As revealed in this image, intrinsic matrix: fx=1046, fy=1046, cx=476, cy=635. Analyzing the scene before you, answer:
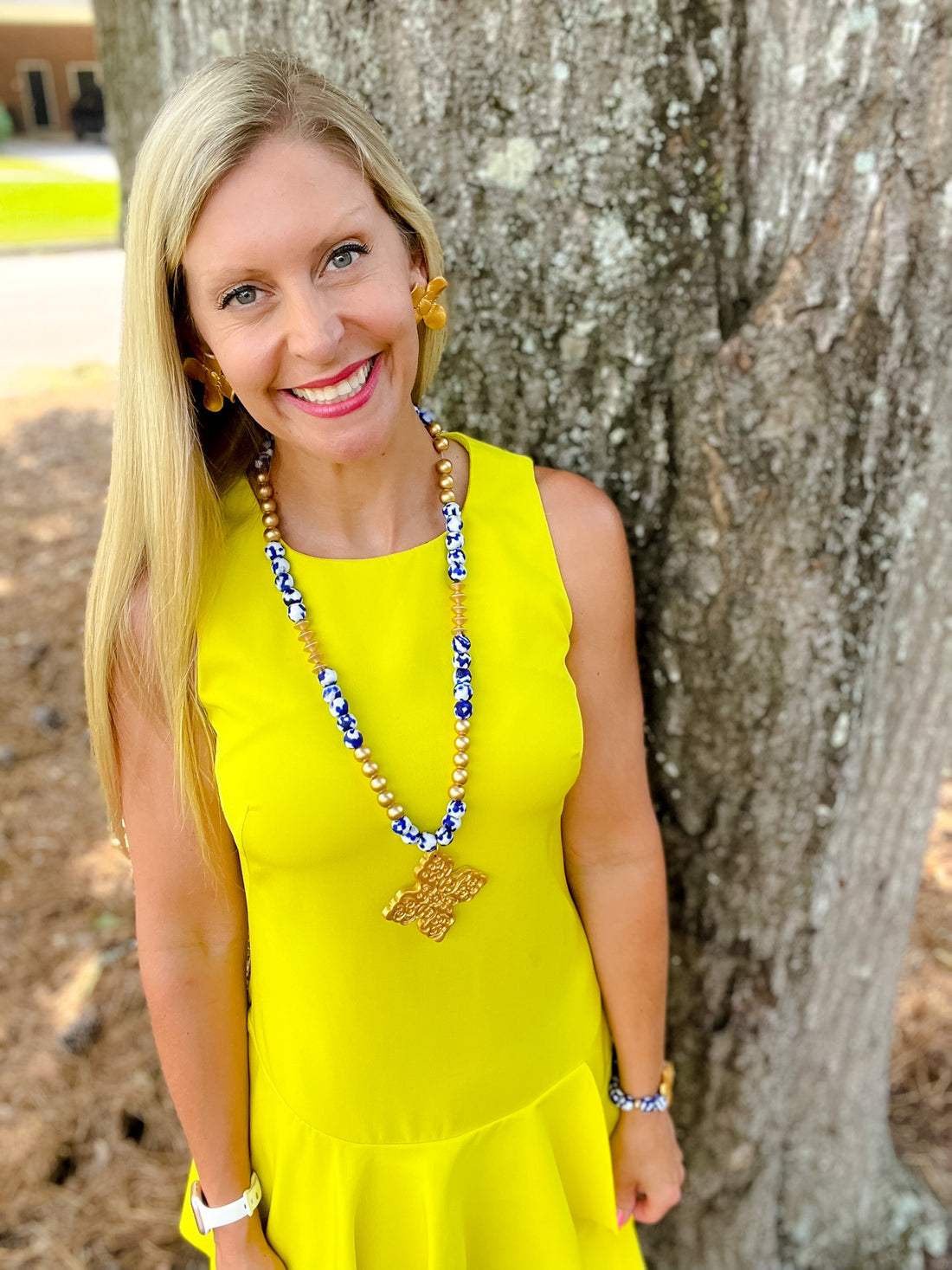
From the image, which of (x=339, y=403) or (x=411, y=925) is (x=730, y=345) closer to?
(x=339, y=403)

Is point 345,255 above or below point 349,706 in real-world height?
above

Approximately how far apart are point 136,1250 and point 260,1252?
1.18 metres

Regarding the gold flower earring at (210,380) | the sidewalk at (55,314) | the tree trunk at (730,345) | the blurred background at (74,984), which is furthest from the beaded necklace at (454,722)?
the sidewalk at (55,314)

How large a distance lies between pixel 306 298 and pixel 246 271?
0.08m

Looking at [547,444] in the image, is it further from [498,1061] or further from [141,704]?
[498,1061]

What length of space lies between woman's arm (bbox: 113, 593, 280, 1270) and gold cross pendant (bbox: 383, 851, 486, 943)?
0.25 meters

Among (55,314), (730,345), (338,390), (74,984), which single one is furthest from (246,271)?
(55,314)

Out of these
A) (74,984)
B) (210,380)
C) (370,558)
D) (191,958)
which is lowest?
(74,984)

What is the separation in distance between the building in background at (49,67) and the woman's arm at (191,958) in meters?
31.3

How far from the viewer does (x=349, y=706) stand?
4.64 ft

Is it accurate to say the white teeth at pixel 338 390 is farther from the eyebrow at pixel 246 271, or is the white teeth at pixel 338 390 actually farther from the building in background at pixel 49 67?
the building in background at pixel 49 67

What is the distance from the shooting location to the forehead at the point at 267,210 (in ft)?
4.09

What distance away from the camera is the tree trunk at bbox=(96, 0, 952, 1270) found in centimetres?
153

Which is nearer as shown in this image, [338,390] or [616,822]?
[338,390]
